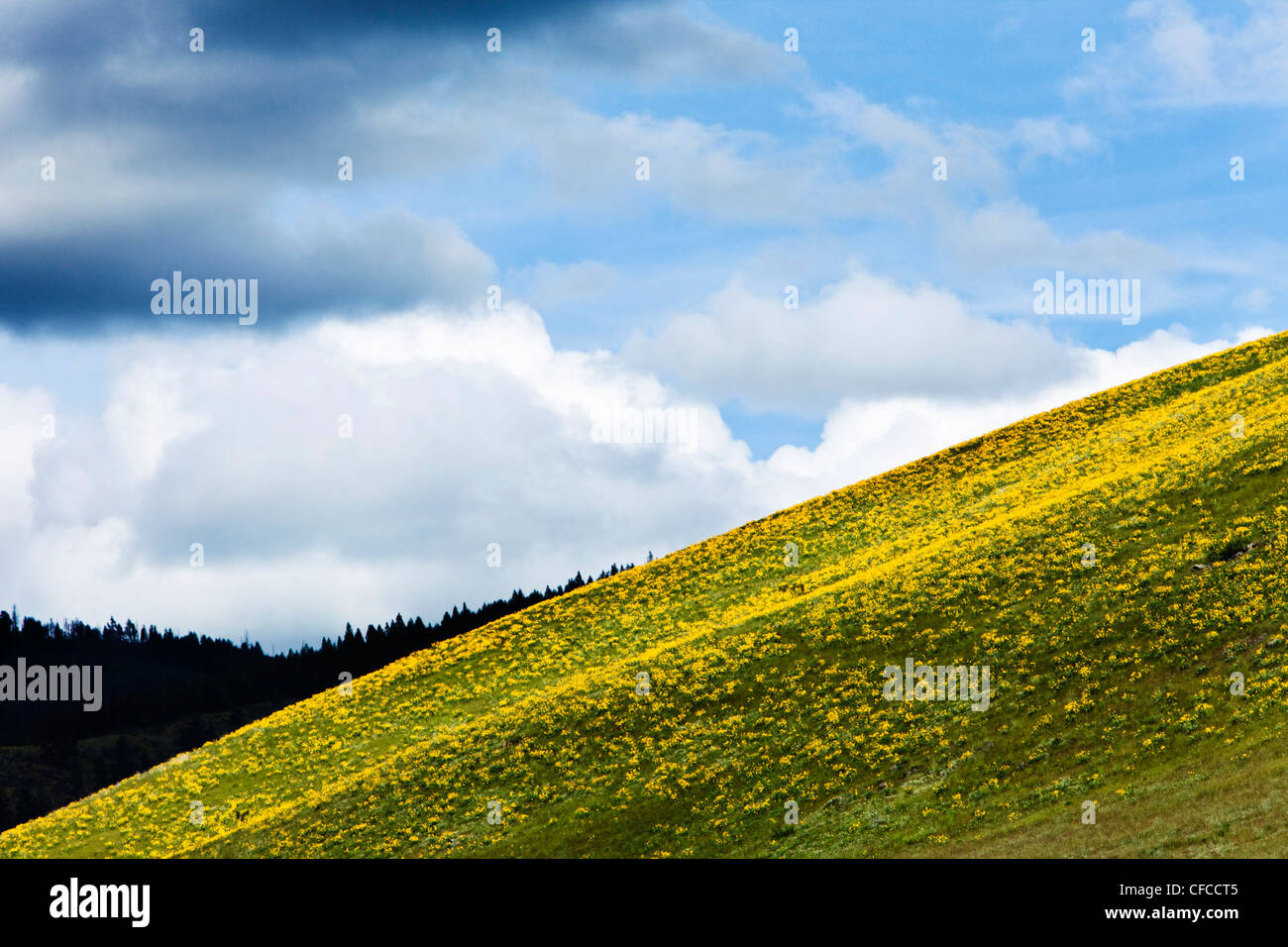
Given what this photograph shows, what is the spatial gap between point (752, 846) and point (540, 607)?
196 ft

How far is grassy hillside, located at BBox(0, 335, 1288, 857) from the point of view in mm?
39625

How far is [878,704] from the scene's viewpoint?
52031mm

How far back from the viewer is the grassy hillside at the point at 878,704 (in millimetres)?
39625

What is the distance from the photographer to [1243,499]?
192 ft
